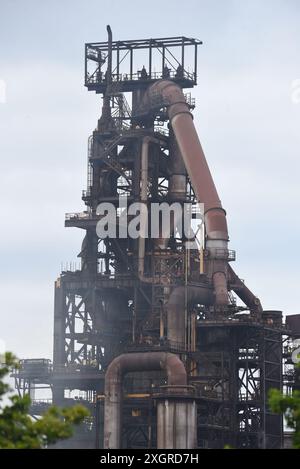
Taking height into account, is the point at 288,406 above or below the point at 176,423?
below

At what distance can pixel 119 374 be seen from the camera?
130 meters

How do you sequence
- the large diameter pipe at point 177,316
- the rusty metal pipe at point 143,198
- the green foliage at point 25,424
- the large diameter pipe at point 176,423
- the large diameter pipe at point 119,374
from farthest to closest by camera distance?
the rusty metal pipe at point 143,198, the large diameter pipe at point 177,316, the large diameter pipe at point 119,374, the large diameter pipe at point 176,423, the green foliage at point 25,424

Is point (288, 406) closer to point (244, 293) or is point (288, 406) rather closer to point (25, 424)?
point (25, 424)

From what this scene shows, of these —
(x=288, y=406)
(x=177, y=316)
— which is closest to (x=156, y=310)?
(x=177, y=316)

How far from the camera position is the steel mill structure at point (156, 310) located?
129875 millimetres

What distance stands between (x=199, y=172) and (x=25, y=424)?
58257 mm

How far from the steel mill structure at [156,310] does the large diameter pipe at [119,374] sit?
87 mm

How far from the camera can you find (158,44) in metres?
145

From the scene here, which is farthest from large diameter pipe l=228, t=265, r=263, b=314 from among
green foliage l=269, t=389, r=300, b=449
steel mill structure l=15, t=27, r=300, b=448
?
green foliage l=269, t=389, r=300, b=449

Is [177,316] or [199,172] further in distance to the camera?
[199,172]

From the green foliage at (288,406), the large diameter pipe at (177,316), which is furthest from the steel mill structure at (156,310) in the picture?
the green foliage at (288,406)

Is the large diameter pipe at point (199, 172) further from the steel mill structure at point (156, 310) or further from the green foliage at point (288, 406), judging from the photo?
the green foliage at point (288, 406)

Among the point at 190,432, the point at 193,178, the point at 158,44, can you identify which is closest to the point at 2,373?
the point at 190,432

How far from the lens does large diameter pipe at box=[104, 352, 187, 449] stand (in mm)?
128375
